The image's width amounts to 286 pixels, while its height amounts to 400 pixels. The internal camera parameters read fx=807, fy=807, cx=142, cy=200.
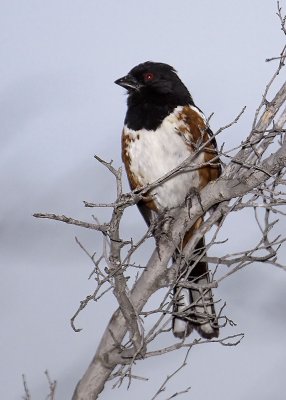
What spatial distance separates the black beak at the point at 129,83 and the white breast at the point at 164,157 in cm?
38

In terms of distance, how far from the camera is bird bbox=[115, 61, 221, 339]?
4355mm

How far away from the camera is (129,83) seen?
4836 mm

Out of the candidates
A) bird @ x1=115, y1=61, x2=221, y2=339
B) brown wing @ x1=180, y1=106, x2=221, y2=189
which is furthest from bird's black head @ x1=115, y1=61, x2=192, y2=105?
brown wing @ x1=180, y1=106, x2=221, y2=189

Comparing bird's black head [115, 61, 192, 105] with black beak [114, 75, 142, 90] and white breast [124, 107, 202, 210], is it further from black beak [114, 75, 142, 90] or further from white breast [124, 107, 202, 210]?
white breast [124, 107, 202, 210]

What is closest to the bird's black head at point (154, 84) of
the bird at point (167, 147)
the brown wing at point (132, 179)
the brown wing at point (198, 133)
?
the bird at point (167, 147)

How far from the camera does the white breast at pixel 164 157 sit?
434 centimetres

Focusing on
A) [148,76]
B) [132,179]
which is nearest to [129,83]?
[148,76]

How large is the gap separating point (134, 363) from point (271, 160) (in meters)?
1.11

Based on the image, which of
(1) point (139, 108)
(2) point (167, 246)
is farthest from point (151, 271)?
(1) point (139, 108)

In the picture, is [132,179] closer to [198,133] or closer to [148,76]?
[198,133]

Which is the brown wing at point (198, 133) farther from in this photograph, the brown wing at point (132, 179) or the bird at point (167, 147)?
the brown wing at point (132, 179)

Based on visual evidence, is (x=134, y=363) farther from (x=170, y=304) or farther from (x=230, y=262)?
(x=230, y=262)

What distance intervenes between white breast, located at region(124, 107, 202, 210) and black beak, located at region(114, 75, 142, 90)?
38cm

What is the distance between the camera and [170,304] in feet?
11.7
